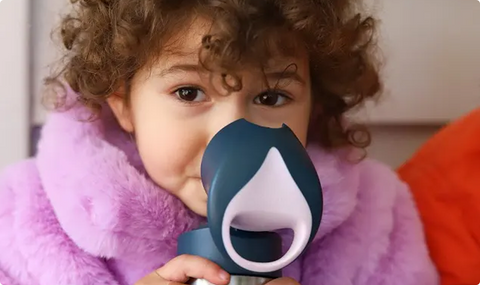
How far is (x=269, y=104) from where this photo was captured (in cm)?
77

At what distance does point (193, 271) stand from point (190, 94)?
0.21 metres

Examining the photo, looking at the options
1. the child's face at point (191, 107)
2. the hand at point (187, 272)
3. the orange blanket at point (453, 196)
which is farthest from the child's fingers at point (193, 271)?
the orange blanket at point (453, 196)

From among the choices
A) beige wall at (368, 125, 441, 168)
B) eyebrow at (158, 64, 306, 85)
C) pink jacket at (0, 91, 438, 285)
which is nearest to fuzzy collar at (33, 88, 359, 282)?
pink jacket at (0, 91, 438, 285)

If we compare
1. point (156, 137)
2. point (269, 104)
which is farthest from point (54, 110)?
point (269, 104)

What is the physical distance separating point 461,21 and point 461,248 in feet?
1.22

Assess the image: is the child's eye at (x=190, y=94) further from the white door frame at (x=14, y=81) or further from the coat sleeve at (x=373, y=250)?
the white door frame at (x=14, y=81)

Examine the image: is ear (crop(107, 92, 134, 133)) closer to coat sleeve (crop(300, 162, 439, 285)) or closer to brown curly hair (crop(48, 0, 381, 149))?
brown curly hair (crop(48, 0, 381, 149))

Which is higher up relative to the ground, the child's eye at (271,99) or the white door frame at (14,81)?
the child's eye at (271,99)

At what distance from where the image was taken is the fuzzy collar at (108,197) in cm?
75

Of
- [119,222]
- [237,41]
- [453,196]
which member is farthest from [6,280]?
[453,196]

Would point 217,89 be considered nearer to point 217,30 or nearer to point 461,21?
point 217,30

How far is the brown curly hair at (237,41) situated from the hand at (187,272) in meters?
0.19

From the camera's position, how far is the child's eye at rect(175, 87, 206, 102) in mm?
749

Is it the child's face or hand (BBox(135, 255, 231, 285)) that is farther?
the child's face
